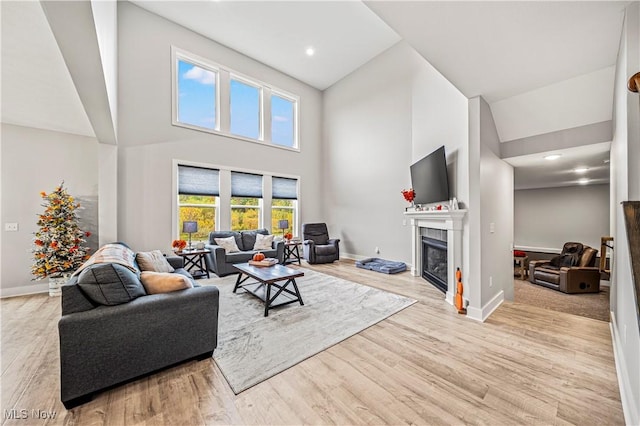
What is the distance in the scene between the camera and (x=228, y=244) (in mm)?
5227

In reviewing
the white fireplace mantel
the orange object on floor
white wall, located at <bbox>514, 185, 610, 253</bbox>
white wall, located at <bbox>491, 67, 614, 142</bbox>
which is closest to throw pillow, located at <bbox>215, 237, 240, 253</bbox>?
the white fireplace mantel

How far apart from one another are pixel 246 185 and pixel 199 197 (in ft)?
3.80

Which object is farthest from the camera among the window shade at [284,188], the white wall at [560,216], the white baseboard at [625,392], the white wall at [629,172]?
the window shade at [284,188]

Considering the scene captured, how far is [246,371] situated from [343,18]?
6151 millimetres

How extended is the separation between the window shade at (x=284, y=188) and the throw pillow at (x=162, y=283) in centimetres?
483

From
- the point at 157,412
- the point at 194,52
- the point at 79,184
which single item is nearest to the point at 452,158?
the point at 157,412

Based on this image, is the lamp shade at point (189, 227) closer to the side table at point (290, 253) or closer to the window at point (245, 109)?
the side table at point (290, 253)

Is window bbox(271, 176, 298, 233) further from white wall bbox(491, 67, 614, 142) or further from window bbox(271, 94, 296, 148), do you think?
white wall bbox(491, 67, 614, 142)

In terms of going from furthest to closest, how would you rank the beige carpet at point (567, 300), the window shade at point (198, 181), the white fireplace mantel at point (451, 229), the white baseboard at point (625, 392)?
the window shade at point (198, 181) → the beige carpet at point (567, 300) → the white fireplace mantel at point (451, 229) → the white baseboard at point (625, 392)

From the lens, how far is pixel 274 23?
16.7 ft

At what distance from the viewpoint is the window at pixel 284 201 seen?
683 centimetres

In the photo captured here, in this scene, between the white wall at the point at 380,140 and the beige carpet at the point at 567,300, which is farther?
the white wall at the point at 380,140

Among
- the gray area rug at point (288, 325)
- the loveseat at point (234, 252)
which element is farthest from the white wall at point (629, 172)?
the loveseat at point (234, 252)

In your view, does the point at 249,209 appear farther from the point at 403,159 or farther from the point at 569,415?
the point at 569,415
